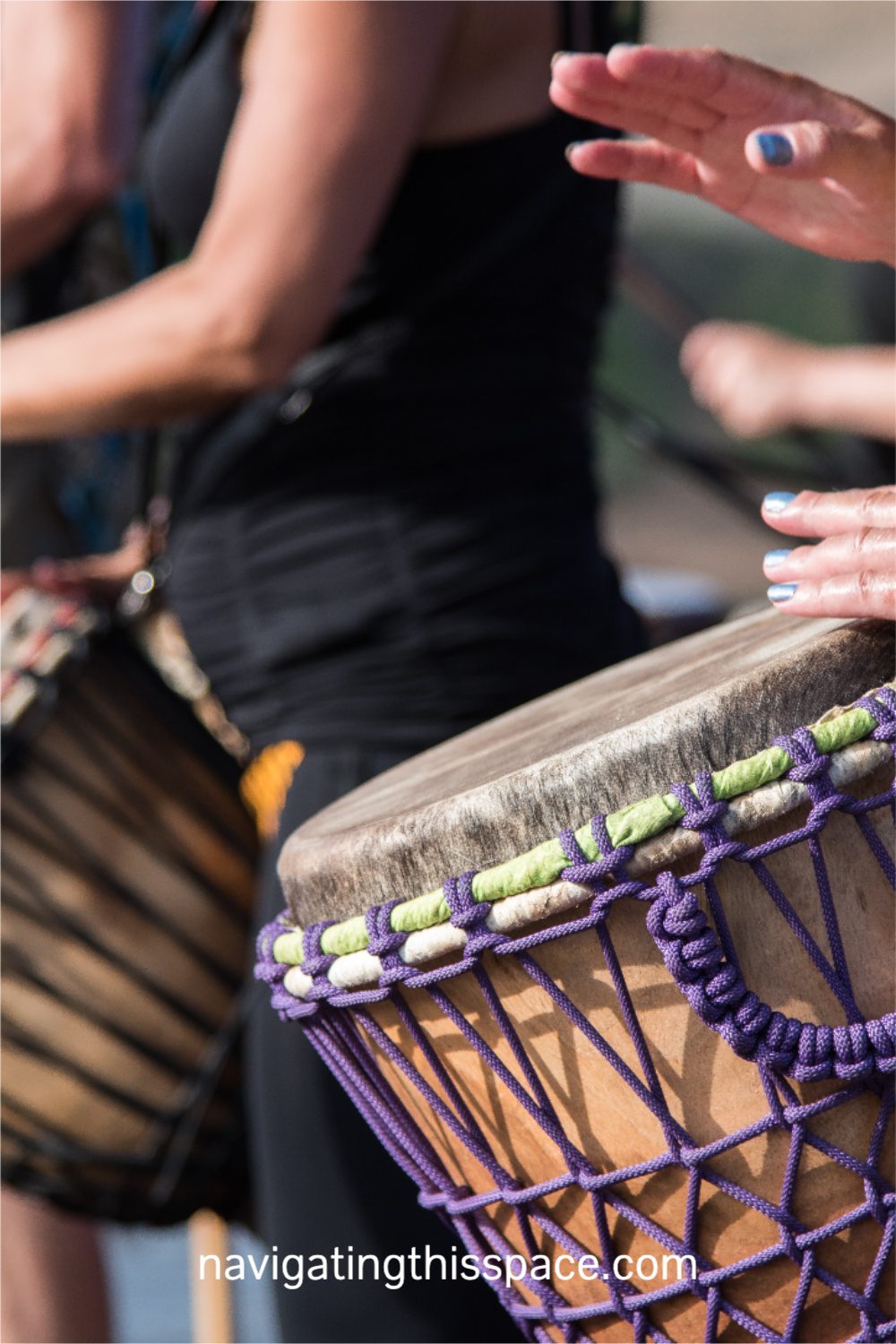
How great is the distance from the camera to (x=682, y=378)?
10367mm

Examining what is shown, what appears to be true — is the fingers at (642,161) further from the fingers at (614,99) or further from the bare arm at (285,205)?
the bare arm at (285,205)

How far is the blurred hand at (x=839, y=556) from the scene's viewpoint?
2.29ft

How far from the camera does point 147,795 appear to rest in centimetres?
140

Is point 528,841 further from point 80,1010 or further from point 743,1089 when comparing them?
point 80,1010

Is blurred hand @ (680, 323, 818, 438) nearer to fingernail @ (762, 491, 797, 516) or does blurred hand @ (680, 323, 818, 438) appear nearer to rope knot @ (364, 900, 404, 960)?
fingernail @ (762, 491, 797, 516)

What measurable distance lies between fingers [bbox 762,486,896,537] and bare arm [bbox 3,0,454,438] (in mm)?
394

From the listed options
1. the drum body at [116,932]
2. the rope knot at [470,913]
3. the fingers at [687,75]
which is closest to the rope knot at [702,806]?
the rope knot at [470,913]

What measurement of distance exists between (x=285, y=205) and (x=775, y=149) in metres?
0.40

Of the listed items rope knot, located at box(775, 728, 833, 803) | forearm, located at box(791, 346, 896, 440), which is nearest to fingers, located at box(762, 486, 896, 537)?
rope knot, located at box(775, 728, 833, 803)

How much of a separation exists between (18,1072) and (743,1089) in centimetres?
87

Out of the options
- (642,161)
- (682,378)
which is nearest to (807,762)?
(642,161)

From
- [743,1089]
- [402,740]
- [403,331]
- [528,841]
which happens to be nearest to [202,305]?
[403,331]

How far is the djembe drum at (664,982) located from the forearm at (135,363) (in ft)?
1.31

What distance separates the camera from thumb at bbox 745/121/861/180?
28.4 inches
